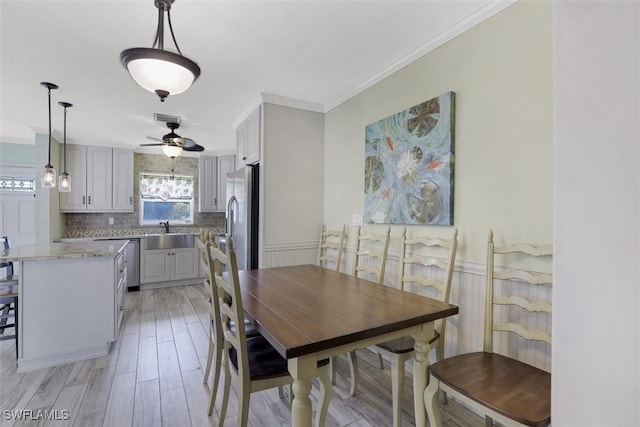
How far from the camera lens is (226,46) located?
221 cm

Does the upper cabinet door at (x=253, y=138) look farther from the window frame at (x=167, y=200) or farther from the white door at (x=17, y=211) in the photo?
the white door at (x=17, y=211)

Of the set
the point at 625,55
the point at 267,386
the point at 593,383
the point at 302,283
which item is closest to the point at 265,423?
the point at 267,386

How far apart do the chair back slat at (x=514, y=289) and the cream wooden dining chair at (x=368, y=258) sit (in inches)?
29.2

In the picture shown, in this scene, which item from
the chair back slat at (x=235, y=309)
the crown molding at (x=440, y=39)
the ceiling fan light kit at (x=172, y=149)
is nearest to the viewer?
→ the chair back slat at (x=235, y=309)

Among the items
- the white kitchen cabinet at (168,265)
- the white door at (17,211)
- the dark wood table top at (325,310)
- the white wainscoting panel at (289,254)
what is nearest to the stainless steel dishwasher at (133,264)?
the white kitchen cabinet at (168,265)

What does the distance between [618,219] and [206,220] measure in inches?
244

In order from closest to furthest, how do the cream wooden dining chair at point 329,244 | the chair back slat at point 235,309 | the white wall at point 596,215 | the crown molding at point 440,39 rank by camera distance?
the white wall at point 596,215
the chair back slat at point 235,309
the crown molding at point 440,39
the cream wooden dining chair at point 329,244

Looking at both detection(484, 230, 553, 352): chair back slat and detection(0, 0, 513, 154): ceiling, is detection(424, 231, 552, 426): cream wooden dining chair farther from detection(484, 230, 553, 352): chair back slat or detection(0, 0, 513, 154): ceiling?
detection(0, 0, 513, 154): ceiling

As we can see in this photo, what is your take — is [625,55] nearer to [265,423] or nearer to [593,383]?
[593,383]

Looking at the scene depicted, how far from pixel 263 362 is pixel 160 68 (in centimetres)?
155

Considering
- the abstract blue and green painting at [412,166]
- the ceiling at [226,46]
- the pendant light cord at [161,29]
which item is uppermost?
the ceiling at [226,46]

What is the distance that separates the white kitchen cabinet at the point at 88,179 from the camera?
15.9ft

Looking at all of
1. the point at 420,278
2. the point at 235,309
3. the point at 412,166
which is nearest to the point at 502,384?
the point at 420,278

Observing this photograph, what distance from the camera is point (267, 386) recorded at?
1413 mm
